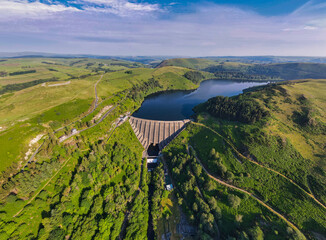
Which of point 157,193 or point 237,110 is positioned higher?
point 237,110

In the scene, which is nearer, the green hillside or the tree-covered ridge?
the green hillside

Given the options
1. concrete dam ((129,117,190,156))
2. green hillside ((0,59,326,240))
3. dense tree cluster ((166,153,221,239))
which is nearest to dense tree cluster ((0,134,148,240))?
green hillside ((0,59,326,240))

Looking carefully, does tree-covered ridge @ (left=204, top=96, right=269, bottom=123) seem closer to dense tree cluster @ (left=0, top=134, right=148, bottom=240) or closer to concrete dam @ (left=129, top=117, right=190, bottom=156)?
concrete dam @ (left=129, top=117, right=190, bottom=156)

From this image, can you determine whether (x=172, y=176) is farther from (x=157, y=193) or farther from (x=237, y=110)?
(x=237, y=110)

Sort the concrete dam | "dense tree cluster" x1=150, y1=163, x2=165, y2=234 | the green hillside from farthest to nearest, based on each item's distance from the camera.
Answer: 1. the concrete dam
2. "dense tree cluster" x1=150, y1=163, x2=165, y2=234
3. the green hillside

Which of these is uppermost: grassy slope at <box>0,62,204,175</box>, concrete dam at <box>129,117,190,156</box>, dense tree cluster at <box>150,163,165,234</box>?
grassy slope at <box>0,62,204,175</box>

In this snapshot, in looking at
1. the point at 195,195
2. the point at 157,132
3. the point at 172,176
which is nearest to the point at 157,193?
the point at 172,176
